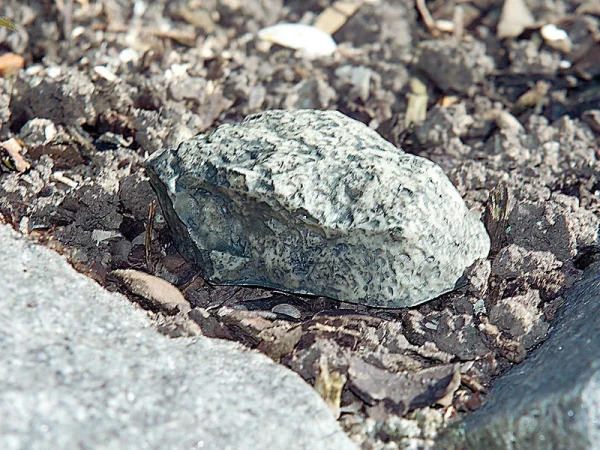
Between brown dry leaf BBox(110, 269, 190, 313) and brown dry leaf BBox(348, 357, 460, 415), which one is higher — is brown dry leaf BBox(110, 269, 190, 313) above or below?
below

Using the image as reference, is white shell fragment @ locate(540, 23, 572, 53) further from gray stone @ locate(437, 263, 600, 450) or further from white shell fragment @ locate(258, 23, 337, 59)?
gray stone @ locate(437, 263, 600, 450)

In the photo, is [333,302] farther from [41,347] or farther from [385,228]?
[41,347]

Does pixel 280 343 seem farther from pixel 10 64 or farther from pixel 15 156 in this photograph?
pixel 10 64

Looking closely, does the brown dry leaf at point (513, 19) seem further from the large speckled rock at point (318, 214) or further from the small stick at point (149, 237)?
the small stick at point (149, 237)

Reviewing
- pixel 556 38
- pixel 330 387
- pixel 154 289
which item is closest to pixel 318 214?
pixel 330 387

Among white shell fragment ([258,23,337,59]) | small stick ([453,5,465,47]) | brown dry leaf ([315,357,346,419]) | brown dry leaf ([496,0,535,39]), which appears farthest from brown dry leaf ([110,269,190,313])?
brown dry leaf ([496,0,535,39])

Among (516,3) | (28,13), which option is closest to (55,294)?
(28,13)
